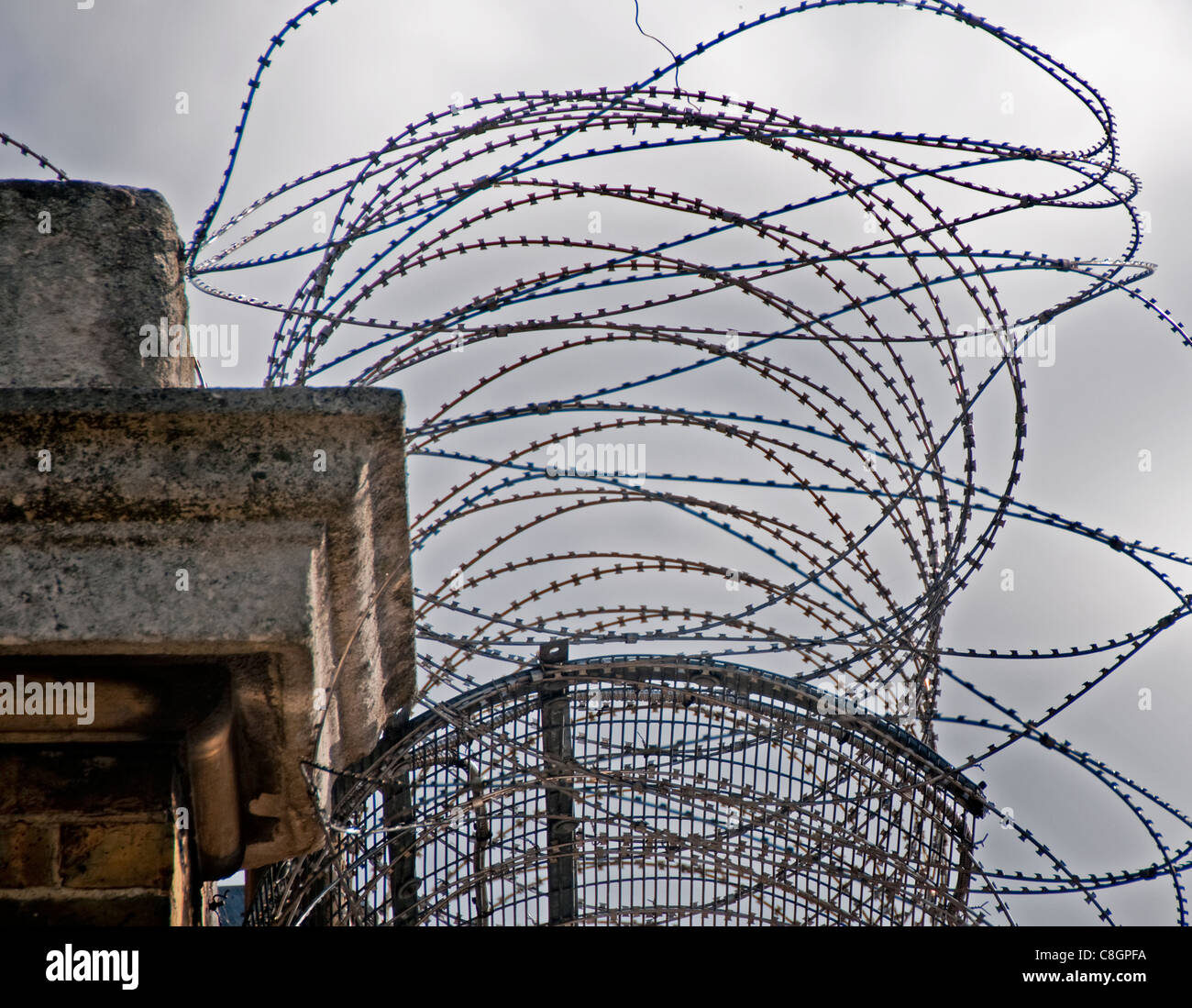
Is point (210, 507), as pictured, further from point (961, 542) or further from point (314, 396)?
point (961, 542)

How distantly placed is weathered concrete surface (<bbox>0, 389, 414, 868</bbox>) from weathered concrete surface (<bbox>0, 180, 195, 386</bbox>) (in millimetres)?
296

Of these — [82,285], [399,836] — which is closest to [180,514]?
[82,285]

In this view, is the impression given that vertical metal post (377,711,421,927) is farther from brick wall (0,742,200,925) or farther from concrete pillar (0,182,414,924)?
brick wall (0,742,200,925)

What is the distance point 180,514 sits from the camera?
234 centimetres

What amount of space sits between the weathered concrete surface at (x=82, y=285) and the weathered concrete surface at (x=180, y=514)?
296mm

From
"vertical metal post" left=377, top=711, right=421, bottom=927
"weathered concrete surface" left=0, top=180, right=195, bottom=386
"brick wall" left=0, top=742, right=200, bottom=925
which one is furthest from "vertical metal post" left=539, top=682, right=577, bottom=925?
"weathered concrete surface" left=0, top=180, right=195, bottom=386

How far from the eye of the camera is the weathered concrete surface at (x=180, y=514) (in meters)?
2.29

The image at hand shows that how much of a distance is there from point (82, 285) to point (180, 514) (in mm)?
632

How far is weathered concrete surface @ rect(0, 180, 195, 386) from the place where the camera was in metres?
2.61
